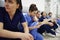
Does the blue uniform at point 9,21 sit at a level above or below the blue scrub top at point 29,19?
above

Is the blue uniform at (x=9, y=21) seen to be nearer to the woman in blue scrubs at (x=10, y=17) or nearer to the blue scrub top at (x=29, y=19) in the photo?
the woman in blue scrubs at (x=10, y=17)

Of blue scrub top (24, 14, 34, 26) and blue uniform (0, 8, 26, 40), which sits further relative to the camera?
blue scrub top (24, 14, 34, 26)

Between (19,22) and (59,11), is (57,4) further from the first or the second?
(19,22)

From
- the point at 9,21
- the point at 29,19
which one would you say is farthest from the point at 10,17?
the point at 29,19

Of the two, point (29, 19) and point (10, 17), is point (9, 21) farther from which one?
point (29, 19)

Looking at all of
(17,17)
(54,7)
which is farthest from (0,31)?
(54,7)

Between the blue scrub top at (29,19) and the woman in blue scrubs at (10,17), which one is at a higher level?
the woman in blue scrubs at (10,17)

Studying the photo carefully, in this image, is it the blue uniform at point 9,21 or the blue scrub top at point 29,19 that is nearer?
the blue uniform at point 9,21

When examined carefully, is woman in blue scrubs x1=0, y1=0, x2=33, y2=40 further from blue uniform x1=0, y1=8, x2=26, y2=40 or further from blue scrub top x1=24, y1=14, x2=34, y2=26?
blue scrub top x1=24, y1=14, x2=34, y2=26

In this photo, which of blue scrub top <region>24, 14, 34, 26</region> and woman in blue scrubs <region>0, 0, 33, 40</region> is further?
blue scrub top <region>24, 14, 34, 26</region>

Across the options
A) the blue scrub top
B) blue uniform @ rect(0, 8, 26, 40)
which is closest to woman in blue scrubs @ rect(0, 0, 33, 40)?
blue uniform @ rect(0, 8, 26, 40)

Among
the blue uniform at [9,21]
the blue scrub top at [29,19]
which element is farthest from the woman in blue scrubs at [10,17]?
the blue scrub top at [29,19]

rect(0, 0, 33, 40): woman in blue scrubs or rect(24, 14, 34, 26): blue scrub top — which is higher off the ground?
rect(0, 0, 33, 40): woman in blue scrubs

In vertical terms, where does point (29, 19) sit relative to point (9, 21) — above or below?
below
